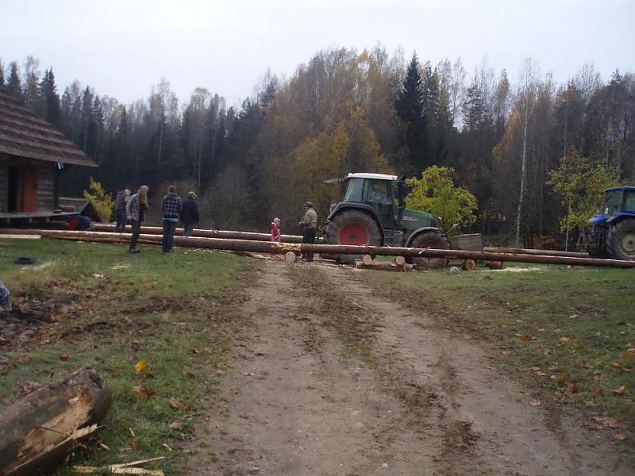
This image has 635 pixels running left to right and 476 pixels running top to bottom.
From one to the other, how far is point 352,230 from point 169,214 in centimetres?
596

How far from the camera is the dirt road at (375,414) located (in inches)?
191

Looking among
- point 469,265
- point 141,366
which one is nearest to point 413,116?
point 469,265

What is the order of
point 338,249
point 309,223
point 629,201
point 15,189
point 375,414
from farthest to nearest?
point 15,189 → point 629,201 → point 309,223 → point 338,249 → point 375,414

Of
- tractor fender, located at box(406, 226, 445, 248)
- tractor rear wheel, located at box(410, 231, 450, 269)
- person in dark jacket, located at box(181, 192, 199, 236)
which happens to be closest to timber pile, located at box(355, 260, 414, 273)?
tractor rear wheel, located at box(410, 231, 450, 269)

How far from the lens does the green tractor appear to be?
18922 millimetres

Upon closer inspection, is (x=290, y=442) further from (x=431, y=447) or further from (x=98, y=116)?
(x=98, y=116)

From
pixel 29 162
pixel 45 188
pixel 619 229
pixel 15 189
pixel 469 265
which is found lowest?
pixel 469 265

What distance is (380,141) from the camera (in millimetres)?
56219

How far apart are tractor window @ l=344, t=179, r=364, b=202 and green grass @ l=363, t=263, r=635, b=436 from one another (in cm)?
442

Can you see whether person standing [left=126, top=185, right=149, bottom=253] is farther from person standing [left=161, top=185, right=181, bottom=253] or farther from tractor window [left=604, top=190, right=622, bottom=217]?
Result: tractor window [left=604, top=190, right=622, bottom=217]

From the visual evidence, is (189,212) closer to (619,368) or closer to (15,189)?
(15,189)

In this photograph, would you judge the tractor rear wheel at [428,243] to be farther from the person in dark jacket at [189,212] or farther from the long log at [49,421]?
the long log at [49,421]

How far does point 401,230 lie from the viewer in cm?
1978

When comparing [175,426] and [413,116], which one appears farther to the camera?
[413,116]
